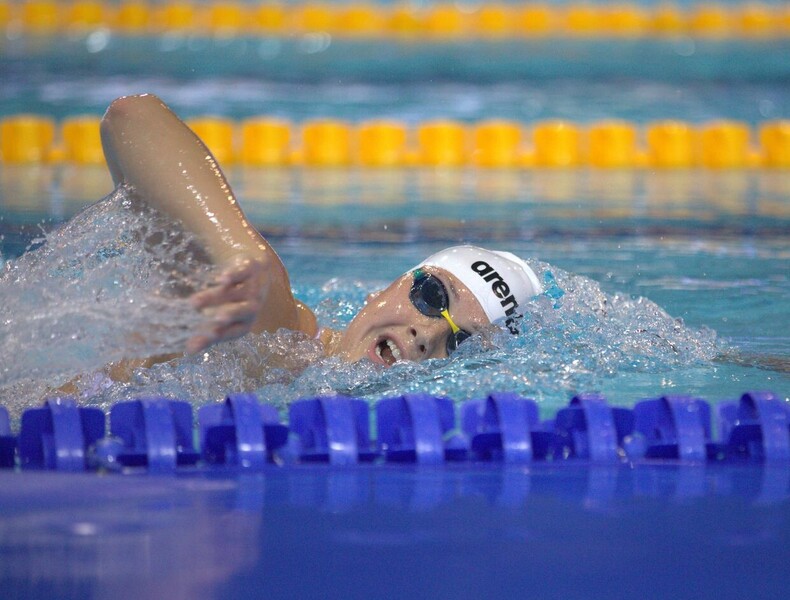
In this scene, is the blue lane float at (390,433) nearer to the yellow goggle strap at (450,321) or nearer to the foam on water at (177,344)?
the foam on water at (177,344)

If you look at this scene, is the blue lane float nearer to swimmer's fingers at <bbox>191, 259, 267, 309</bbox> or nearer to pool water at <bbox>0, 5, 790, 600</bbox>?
pool water at <bbox>0, 5, 790, 600</bbox>

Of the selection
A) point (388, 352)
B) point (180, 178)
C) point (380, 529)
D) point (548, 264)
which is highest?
point (180, 178)

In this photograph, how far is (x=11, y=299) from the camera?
8.05 ft

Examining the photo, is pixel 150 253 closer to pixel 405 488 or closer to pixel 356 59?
pixel 405 488

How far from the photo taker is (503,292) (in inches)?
109

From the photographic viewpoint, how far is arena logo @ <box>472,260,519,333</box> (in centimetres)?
275

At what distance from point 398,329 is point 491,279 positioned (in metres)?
0.30

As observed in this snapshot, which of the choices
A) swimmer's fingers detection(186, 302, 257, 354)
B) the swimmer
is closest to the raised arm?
the swimmer

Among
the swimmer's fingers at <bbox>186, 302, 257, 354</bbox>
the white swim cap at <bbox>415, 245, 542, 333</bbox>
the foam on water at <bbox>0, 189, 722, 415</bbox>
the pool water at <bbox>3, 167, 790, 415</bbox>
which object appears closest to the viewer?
the swimmer's fingers at <bbox>186, 302, 257, 354</bbox>

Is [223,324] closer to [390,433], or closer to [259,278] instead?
[259,278]

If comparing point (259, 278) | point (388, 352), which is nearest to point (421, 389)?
point (388, 352)

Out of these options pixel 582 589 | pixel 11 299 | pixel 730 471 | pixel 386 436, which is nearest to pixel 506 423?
pixel 386 436

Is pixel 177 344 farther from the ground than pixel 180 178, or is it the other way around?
pixel 180 178

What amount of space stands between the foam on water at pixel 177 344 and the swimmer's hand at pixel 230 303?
7 centimetres
